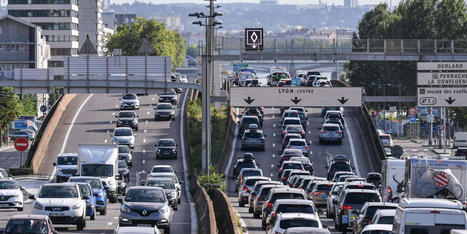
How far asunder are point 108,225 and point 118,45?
15739 cm

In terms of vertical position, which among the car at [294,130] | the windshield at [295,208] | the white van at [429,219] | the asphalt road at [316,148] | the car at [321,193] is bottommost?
the asphalt road at [316,148]

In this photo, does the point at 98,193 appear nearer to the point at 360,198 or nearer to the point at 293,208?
the point at 360,198

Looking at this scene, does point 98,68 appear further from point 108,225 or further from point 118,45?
point 118,45

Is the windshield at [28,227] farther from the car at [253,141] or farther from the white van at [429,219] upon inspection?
the car at [253,141]

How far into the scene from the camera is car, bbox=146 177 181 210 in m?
46.1

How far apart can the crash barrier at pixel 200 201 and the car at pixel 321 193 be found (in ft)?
14.3

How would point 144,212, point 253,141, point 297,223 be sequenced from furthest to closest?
point 253,141 < point 144,212 < point 297,223

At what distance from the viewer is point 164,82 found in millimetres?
69375

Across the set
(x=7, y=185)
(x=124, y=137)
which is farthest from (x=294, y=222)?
(x=124, y=137)

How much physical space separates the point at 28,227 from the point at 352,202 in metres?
13.5

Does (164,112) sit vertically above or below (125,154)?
above

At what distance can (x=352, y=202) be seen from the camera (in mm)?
37531

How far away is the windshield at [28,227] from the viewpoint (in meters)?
27.3

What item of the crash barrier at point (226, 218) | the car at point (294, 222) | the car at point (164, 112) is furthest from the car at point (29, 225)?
the car at point (164, 112)
